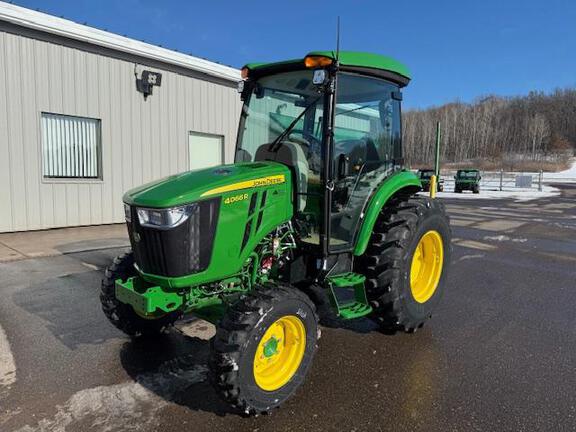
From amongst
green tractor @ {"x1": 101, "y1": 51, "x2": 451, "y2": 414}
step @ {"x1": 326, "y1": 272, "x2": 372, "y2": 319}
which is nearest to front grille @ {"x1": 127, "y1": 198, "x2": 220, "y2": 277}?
green tractor @ {"x1": 101, "y1": 51, "x2": 451, "y2": 414}

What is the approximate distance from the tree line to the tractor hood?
85384 mm

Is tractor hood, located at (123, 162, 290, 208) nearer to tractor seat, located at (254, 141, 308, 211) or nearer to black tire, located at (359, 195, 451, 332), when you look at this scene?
tractor seat, located at (254, 141, 308, 211)

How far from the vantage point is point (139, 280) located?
313 centimetres

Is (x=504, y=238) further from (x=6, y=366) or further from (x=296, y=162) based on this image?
(x=6, y=366)

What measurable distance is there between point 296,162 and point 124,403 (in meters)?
2.01

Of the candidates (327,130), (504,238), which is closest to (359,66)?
(327,130)

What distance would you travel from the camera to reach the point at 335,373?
10.7 feet

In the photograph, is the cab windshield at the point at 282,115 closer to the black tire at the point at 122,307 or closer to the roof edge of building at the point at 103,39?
the black tire at the point at 122,307

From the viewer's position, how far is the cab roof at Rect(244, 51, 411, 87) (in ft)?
10.9

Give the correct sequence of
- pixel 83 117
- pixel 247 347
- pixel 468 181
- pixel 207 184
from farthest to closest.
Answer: pixel 468 181 → pixel 83 117 → pixel 207 184 → pixel 247 347

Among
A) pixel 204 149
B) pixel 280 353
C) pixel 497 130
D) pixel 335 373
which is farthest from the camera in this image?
pixel 497 130

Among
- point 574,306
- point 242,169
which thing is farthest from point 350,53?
point 574,306

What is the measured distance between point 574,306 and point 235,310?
4109 mm

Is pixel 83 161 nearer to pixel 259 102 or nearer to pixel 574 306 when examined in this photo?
pixel 259 102
